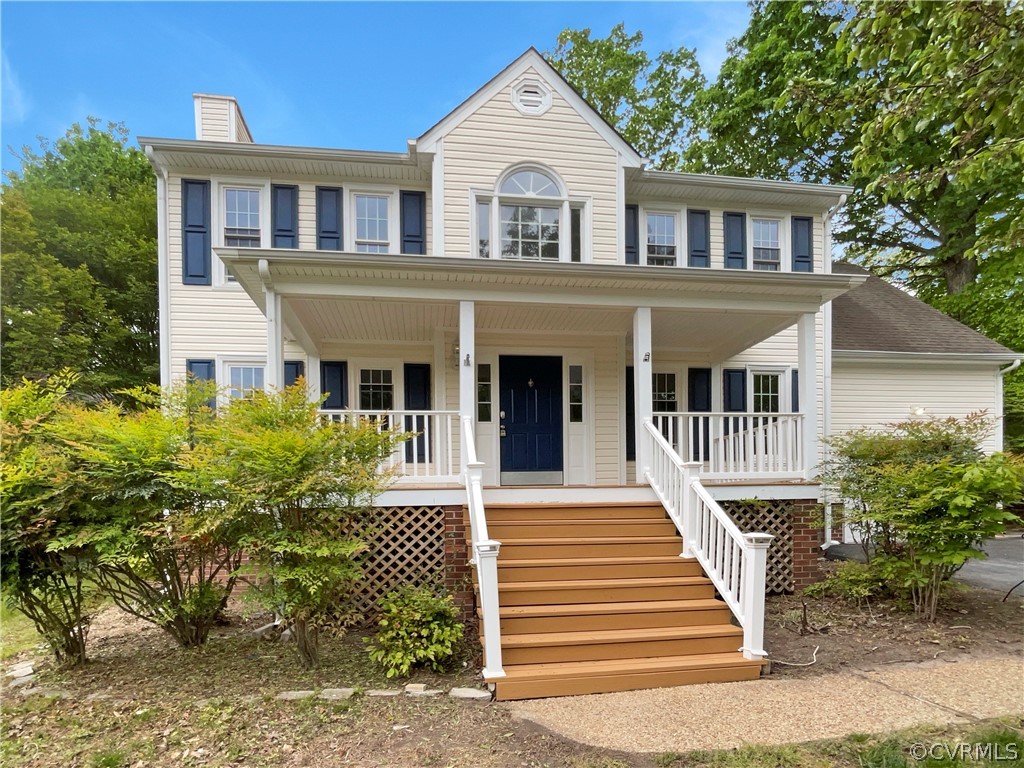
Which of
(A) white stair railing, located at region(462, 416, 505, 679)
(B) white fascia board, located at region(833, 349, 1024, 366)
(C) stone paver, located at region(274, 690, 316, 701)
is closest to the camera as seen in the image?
(C) stone paver, located at region(274, 690, 316, 701)

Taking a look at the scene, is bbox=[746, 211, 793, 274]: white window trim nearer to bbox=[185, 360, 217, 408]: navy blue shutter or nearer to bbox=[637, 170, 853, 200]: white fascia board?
bbox=[637, 170, 853, 200]: white fascia board

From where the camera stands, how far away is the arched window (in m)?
8.11

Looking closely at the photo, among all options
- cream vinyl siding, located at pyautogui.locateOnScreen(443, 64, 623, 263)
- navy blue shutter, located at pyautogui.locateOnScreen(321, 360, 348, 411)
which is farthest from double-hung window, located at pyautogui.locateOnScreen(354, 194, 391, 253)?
navy blue shutter, located at pyautogui.locateOnScreen(321, 360, 348, 411)

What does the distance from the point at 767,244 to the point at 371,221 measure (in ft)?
22.3

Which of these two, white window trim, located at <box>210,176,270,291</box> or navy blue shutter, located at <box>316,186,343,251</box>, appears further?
navy blue shutter, located at <box>316,186,343,251</box>

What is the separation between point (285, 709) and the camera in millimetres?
3568

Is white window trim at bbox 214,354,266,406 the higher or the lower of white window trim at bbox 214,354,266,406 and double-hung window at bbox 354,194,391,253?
the lower

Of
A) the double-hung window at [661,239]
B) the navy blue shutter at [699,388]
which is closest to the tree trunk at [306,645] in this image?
the navy blue shutter at [699,388]

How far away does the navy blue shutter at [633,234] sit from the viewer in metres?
8.97

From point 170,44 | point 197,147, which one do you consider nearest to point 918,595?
point 197,147

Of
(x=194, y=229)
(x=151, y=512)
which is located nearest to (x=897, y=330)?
(x=151, y=512)

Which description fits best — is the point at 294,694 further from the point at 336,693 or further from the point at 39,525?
the point at 39,525

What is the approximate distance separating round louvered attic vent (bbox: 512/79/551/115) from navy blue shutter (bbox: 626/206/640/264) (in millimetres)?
2151

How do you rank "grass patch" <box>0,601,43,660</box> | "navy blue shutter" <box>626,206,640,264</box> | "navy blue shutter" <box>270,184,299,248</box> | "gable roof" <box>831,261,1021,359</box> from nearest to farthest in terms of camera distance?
"grass patch" <box>0,601,43,660</box> < "navy blue shutter" <box>270,184,299,248</box> < "navy blue shutter" <box>626,206,640,264</box> < "gable roof" <box>831,261,1021,359</box>
